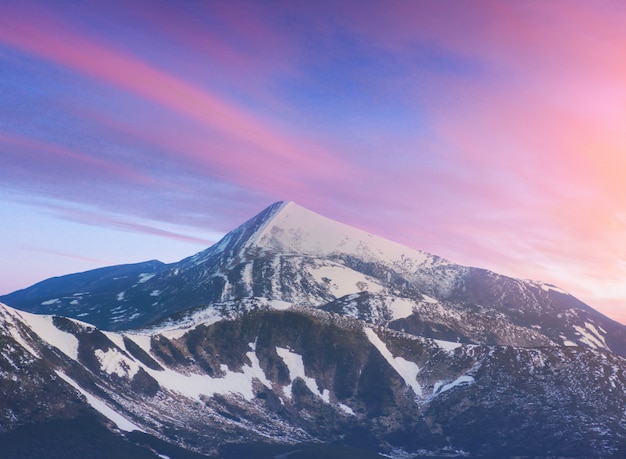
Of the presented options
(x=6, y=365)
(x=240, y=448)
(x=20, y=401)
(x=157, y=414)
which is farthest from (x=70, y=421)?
(x=240, y=448)

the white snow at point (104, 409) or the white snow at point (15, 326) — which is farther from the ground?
the white snow at point (15, 326)

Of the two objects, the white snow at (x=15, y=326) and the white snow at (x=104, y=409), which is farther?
the white snow at (x=15, y=326)

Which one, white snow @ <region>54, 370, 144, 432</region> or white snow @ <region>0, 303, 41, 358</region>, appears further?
white snow @ <region>0, 303, 41, 358</region>

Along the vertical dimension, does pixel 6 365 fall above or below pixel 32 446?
above

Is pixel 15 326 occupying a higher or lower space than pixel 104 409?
higher

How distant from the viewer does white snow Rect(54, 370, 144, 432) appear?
171000mm

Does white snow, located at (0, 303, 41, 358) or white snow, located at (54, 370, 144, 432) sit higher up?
white snow, located at (0, 303, 41, 358)

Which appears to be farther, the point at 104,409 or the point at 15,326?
the point at 15,326

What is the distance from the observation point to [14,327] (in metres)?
→ 186

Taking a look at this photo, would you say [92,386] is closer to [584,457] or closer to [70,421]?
[70,421]

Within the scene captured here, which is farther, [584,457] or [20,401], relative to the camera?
[584,457]

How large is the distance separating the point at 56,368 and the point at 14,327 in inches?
744

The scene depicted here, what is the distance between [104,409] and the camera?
17425cm

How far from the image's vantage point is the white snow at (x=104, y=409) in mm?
171000
